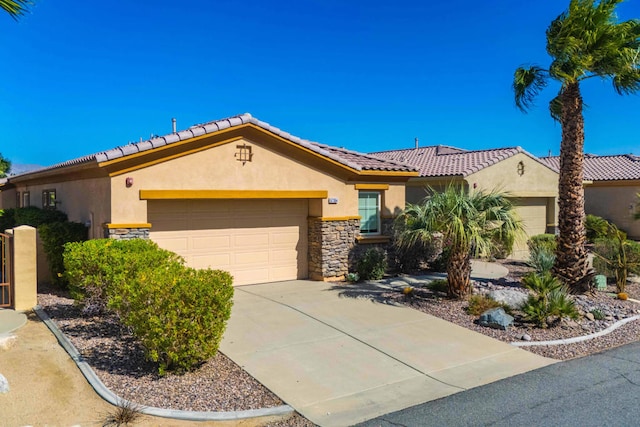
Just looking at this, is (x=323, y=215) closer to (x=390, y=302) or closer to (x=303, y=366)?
(x=390, y=302)

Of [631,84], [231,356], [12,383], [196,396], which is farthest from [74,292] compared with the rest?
[631,84]

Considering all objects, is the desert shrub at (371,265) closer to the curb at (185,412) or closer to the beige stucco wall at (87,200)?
the beige stucco wall at (87,200)

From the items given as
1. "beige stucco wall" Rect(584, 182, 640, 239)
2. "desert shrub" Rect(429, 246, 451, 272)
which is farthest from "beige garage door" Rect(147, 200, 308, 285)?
"beige stucco wall" Rect(584, 182, 640, 239)

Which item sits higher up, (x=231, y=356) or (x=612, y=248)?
(x=612, y=248)

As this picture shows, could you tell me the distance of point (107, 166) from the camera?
10.8 meters

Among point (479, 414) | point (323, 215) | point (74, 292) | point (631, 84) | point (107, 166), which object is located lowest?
point (479, 414)

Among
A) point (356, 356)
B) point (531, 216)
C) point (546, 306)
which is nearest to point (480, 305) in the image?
point (546, 306)

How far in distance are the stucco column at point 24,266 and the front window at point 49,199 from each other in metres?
6.22

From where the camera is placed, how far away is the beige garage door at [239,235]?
40.5ft

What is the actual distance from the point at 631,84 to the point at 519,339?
25.4 ft

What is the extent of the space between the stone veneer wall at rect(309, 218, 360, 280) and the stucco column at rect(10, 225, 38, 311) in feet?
23.6

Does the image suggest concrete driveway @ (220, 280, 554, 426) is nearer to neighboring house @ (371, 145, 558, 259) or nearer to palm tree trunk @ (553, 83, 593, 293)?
palm tree trunk @ (553, 83, 593, 293)

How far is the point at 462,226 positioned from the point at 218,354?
5934 mm

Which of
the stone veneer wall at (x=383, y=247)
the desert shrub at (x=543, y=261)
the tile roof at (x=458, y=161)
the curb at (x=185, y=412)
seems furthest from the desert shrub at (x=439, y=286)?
the tile roof at (x=458, y=161)
